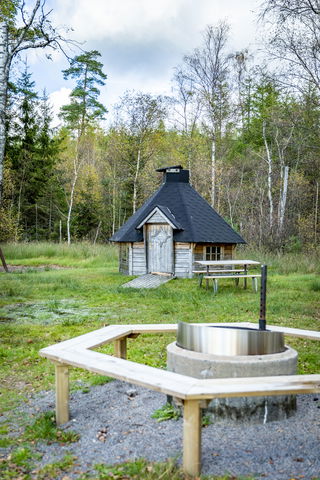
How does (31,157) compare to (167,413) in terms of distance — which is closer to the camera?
(167,413)

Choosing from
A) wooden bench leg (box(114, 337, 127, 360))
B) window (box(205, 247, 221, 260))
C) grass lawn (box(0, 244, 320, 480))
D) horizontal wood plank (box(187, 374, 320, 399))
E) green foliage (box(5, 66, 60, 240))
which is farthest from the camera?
green foliage (box(5, 66, 60, 240))

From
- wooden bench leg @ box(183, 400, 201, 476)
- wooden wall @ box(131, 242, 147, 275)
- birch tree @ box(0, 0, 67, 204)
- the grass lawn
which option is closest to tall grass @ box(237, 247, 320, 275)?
the grass lawn

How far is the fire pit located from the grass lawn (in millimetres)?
978

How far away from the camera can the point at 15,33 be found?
11.7m

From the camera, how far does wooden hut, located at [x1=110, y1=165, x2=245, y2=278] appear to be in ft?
55.4

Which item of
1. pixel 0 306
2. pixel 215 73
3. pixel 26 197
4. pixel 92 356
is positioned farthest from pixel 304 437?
pixel 26 197

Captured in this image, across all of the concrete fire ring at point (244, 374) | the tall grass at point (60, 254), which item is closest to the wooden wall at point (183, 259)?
the tall grass at point (60, 254)

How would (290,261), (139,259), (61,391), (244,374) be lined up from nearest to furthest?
(244,374)
(61,391)
(139,259)
(290,261)

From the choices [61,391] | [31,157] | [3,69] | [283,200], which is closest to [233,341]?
[61,391]

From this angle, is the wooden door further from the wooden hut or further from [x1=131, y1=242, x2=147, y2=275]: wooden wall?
[x1=131, y1=242, x2=147, y2=275]: wooden wall

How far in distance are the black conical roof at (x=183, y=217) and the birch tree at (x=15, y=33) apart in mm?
7363

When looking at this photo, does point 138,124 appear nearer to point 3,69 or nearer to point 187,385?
point 3,69

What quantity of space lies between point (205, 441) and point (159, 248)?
44.6 feet

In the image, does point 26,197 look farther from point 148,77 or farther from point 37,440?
point 37,440
